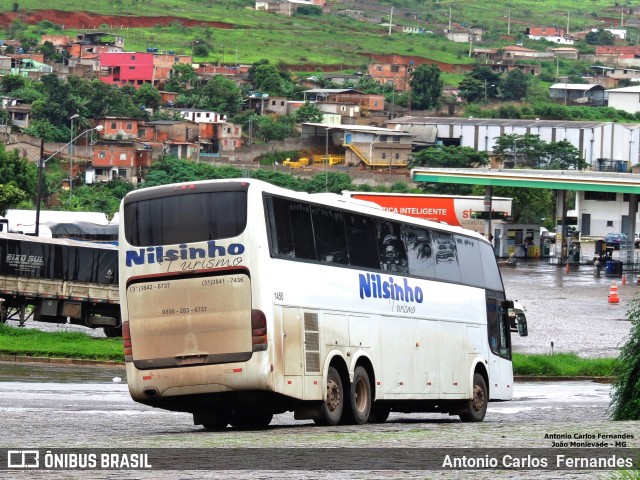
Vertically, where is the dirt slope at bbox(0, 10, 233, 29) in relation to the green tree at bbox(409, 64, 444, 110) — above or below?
above

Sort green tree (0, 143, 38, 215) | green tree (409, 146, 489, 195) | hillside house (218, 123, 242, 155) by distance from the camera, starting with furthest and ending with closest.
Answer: hillside house (218, 123, 242, 155), green tree (409, 146, 489, 195), green tree (0, 143, 38, 215)

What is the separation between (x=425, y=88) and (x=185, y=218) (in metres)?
147

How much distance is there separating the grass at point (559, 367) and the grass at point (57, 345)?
973cm

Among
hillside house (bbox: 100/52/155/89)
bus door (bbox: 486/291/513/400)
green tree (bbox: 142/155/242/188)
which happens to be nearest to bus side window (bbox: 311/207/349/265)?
bus door (bbox: 486/291/513/400)

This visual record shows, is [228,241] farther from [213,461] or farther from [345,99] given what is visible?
[345,99]

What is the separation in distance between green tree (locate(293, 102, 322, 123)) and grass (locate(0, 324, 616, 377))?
4197 inches

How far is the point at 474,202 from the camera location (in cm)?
8000

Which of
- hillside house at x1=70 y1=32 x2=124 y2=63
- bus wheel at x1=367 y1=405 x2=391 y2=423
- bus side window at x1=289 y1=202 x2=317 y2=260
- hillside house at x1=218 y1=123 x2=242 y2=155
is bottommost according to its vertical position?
hillside house at x1=218 y1=123 x2=242 y2=155

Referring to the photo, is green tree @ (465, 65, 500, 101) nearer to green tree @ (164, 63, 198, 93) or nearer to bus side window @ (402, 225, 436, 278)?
green tree @ (164, 63, 198, 93)

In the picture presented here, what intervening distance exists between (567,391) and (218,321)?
46.2 feet

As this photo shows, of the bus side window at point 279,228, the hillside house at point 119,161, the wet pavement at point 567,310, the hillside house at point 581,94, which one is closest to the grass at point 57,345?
the wet pavement at point 567,310

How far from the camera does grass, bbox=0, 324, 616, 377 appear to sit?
1282 inches

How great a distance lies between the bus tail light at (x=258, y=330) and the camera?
671 inches

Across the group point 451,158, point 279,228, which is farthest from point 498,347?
point 451,158
